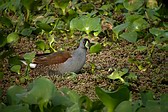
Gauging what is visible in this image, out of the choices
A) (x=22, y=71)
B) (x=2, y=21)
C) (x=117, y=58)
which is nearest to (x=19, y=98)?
(x=22, y=71)

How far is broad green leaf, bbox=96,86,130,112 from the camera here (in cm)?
237

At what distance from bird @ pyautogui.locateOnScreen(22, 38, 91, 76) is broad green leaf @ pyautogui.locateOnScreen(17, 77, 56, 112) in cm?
191

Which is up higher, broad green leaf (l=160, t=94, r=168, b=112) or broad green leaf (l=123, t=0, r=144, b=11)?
broad green leaf (l=160, t=94, r=168, b=112)

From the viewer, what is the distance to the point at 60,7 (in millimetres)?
5652

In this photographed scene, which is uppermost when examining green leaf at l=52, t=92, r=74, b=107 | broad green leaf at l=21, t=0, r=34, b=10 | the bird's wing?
green leaf at l=52, t=92, r=74, b=107

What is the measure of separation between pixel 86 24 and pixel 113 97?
2852 millimetres

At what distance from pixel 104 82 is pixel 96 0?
2.46 metres

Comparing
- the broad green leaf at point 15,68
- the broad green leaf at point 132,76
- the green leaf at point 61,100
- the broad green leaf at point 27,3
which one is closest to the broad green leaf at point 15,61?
the broad green leaf at point 15,68

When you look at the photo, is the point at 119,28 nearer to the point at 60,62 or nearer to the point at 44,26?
the point at 44,26

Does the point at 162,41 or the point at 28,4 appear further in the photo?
the point at 28,4

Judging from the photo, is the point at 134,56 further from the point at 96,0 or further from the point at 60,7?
the point at 96,0

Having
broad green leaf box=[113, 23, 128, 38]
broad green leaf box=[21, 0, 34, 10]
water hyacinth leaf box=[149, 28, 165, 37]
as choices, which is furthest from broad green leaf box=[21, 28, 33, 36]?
water hyacinth leaf box=[149, 28, 165, 37]

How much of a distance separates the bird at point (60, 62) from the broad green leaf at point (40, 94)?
1.91 m

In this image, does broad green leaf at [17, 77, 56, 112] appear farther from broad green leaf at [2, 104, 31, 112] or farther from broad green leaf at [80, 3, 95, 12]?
broad green leaf at [80, 3, 95, 12]
